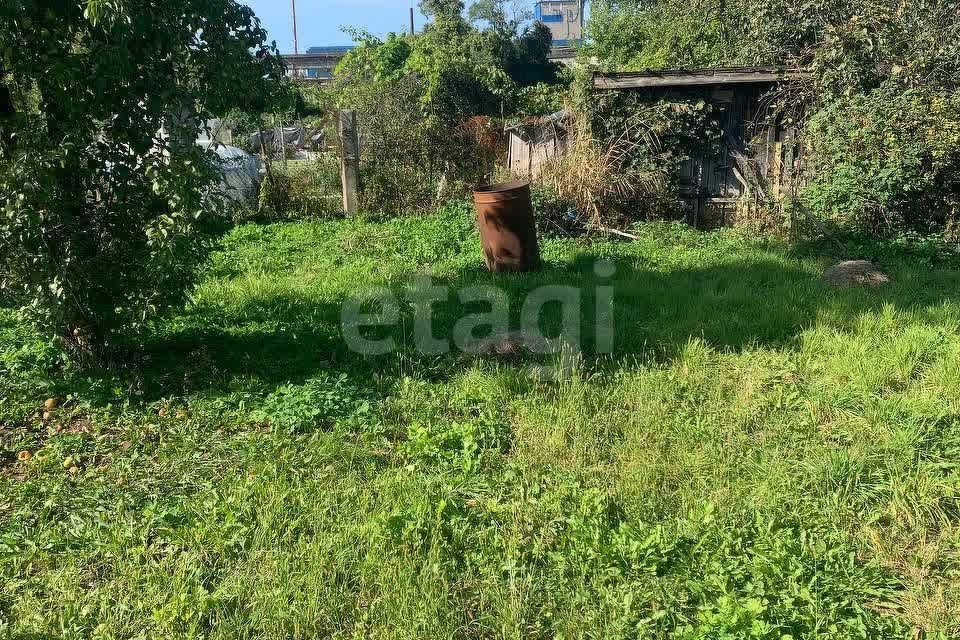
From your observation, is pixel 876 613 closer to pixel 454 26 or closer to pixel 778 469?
pixel 778 469

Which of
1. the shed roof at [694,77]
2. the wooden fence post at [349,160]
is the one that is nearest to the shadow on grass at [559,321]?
the shed roof at [694,77]

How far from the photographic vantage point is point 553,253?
833cm

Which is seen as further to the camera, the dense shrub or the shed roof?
the shed roof

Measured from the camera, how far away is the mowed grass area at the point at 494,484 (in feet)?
8.53

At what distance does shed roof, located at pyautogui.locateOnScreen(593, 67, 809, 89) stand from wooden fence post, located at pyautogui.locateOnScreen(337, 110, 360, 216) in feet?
12.9

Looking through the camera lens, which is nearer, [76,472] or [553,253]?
[76,472]

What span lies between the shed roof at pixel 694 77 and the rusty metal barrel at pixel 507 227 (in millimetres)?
3688

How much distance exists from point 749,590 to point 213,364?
3.83 meters

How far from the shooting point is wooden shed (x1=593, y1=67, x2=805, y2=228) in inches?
388

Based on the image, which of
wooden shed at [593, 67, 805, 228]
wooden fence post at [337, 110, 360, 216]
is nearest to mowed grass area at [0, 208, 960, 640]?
wooden shed at [593, 67, 805, 228]

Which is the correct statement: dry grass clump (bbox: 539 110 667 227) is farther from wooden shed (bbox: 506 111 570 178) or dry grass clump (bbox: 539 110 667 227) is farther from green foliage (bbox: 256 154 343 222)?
green foliage (bbox: 256 154 343 222)

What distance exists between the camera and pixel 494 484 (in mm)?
3430

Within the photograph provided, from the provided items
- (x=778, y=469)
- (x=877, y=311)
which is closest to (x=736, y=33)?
(x=877, y=311)

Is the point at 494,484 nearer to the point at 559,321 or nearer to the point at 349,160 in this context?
the point at 559,321
